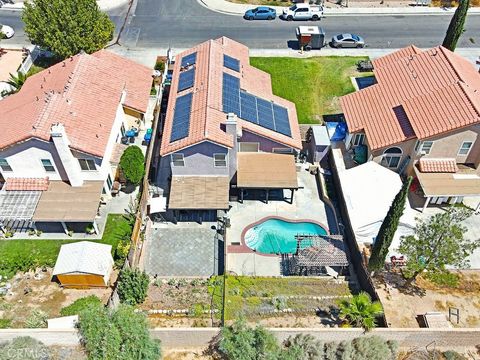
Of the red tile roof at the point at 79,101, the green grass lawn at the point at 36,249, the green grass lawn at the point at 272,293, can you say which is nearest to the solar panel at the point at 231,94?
the red tile roof at the point at 79,101

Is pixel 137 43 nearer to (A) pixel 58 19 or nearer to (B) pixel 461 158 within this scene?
(A) pixel 58 19

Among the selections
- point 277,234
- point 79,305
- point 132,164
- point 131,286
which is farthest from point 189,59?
point 79,305

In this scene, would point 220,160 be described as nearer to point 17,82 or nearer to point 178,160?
point 178,160

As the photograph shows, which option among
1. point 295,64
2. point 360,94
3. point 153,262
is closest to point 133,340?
point 153,262

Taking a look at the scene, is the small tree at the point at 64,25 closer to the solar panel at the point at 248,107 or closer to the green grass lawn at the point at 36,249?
the solar panel at the point at 248,107

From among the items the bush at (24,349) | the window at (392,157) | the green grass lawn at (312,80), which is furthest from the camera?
the green grass lawn at (312,80)
